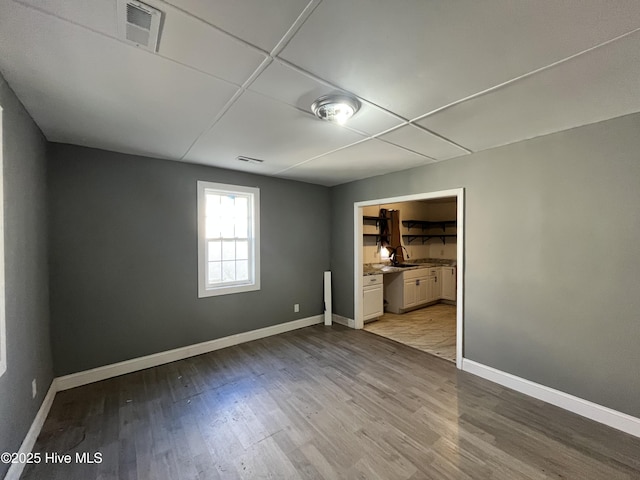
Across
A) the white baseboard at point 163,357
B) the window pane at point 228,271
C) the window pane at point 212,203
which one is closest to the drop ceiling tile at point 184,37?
the window pane at point 212,203

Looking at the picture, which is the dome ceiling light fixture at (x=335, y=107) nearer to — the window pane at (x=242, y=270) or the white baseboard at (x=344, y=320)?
the window pane at (x=242, y=270)

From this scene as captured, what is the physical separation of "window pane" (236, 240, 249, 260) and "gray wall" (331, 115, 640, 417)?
287 cm

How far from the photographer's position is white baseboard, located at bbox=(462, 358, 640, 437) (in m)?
1.98

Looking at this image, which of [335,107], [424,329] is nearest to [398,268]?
[424,329]

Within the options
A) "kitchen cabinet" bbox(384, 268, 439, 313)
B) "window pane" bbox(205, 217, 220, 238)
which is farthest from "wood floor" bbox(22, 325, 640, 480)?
"kitchen cabinet" bbox(384, 268, 439, 313)

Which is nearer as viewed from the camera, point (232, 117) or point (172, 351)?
point (232, 117)

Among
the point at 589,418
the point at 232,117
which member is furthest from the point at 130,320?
the point at 589,418

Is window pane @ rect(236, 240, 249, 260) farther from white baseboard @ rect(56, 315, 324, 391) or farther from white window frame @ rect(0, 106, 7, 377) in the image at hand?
white window frame @ rect(0, 106, 7, 377)

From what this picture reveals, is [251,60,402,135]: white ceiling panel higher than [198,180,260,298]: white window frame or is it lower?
higher

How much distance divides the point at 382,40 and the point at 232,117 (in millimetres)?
1260

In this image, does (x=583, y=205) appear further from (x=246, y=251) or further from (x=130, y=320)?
(x=130, y=320)

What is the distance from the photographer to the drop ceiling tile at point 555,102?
1334 mm

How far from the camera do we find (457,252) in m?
3.06

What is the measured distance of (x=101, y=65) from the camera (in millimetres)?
1373
